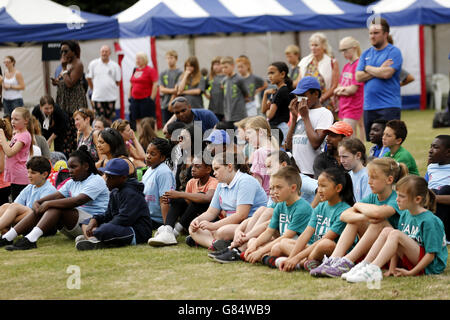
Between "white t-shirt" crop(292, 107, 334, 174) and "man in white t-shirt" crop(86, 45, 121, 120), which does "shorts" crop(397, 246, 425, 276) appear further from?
"man in white t-shirt" crop(86, 45, 121, 120)

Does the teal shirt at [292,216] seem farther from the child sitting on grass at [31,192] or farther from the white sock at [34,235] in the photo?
Result: the child sitting on grass at [31,192]

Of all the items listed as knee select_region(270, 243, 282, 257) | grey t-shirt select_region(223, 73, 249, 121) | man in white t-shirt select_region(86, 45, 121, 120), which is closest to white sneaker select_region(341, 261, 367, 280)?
knee select_region(270, 243, 282, 257)

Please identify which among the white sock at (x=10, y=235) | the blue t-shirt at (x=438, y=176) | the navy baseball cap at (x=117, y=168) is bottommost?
the white sock at (x=10, y=235)

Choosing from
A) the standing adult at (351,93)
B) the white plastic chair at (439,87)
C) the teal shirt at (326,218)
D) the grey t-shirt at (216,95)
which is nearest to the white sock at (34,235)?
the teal shirt at (326,218)

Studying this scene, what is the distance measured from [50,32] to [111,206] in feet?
28.1

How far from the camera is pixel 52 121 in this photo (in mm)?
9445

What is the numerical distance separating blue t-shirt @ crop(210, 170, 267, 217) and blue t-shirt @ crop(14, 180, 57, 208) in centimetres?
175

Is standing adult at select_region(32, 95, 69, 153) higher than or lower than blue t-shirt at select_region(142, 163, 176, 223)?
higher

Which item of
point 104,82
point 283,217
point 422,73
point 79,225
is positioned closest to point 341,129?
point 283,217

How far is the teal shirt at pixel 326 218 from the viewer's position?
5137 mm

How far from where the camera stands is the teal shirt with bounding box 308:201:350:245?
5137mm

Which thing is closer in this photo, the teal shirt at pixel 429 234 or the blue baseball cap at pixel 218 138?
the teal shirt at pixel 429 234

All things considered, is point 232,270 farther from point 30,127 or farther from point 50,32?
point 50,32

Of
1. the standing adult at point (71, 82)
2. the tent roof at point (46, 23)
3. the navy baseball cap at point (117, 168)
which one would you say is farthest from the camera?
the tent roof at point (46, 23)
